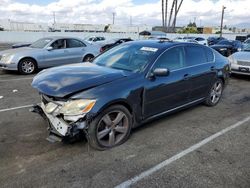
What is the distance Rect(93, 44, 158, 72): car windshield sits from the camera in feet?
14.4

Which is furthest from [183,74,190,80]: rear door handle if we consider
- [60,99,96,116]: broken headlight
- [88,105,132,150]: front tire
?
[60,99,96,116]: broken headlight

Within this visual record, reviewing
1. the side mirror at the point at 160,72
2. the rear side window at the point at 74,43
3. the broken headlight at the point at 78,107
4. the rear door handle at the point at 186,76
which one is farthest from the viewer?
the rear side window at the point at 74,43

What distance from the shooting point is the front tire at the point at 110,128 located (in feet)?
11.9

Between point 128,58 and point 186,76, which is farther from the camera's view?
point 186,76

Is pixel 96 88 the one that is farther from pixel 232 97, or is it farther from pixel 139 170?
pixel 232 97

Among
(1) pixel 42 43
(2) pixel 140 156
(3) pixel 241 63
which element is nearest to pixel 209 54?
(2) pixel 140 156

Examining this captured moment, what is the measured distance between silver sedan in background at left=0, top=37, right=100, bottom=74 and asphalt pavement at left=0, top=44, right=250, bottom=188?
488cm

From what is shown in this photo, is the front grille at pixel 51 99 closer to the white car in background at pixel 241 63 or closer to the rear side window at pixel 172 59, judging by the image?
the rear side window at pixel 172 59

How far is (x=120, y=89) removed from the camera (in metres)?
3.80

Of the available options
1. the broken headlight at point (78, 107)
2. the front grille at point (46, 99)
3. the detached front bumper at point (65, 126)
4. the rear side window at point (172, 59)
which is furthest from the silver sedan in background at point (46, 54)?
the broken headlight at point (78, 107)

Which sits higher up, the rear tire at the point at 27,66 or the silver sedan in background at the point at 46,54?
the silver sedan in background at the point at 46,54

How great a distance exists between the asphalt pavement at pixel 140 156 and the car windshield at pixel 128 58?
1.12 metres

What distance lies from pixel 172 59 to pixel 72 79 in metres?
1.90

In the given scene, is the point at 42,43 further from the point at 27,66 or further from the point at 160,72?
the point at 160,72
